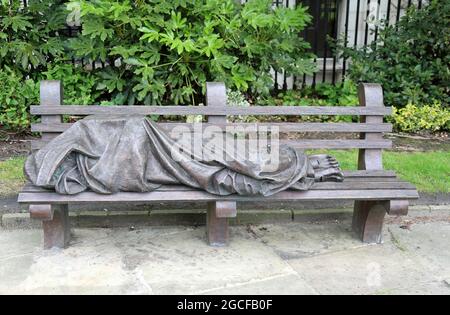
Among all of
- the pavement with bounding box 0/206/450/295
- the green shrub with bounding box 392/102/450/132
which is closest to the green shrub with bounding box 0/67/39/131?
the pavement with bounding box 0/206/450/295

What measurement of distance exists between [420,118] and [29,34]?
4604mm

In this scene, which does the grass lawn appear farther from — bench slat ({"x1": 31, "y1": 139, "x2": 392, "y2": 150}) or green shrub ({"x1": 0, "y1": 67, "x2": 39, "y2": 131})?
bench slat ({"x1": 31, "y1": 139, "x2": 392, "y2": 150})

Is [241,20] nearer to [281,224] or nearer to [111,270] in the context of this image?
[281,224]

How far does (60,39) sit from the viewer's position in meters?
7.09

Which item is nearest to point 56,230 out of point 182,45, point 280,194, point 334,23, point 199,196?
point 199,196

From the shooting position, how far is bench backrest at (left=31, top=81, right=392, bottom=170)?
4.54 metres

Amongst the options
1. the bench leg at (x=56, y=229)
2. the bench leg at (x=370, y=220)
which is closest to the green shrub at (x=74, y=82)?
the bench leg at (x=56, y=229)

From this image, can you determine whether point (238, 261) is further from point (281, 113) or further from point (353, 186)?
point (281, 113)

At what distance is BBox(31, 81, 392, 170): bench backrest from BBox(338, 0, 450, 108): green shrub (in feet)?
9.27

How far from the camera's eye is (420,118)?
23.7 ft

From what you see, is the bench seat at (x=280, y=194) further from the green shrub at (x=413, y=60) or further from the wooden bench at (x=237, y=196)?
the green shrub at (x=413, y=60)

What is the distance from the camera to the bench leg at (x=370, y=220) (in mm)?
4512

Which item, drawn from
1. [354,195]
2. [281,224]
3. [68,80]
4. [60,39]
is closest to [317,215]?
[281,224]

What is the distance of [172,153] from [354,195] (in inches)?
51.2
